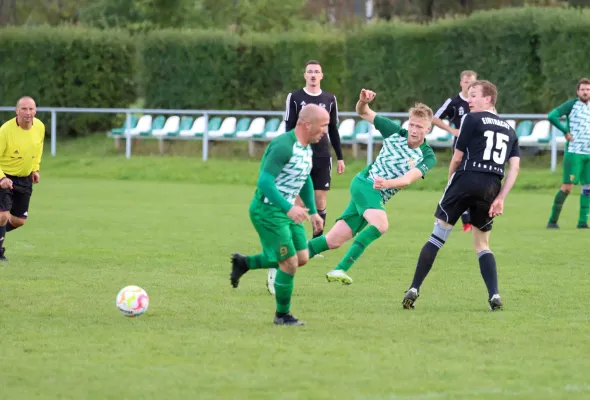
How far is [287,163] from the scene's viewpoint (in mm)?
8422

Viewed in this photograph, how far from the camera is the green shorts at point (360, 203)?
10.6m

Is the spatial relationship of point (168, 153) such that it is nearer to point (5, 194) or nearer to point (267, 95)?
point (267, 95)

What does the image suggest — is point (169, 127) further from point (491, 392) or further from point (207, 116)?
point (491, 392)

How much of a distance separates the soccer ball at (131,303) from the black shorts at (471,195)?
2542 mm

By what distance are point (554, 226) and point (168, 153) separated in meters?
15.5

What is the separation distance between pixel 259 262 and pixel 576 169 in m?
9.17

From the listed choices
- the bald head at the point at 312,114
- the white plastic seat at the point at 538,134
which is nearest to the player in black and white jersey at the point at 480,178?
the bald head at the point at 312,114

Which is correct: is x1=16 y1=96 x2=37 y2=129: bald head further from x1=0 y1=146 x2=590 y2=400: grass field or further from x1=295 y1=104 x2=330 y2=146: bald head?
x1=295 y1=104 x2=330 y2=146: bald head

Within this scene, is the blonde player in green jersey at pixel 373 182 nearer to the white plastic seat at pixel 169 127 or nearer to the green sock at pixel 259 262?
the green sock at pixel 259 262

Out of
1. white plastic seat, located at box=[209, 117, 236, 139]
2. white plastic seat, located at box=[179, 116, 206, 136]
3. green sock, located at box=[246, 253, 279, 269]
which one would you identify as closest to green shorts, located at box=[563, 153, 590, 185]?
green sock, located at box=[246, 253, 279, 269]

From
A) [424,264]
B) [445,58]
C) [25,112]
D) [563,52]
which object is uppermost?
[563,52]

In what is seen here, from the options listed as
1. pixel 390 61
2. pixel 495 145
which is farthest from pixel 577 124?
pixel 390 61

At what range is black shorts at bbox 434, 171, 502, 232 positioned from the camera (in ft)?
30.3

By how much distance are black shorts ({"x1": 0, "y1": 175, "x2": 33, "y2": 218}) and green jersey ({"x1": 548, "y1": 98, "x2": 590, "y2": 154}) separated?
8.05 metres
